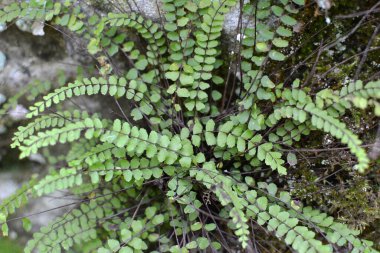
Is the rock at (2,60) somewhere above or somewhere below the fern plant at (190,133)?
above

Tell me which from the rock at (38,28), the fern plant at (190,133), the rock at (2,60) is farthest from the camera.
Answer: the rock at (2,60)

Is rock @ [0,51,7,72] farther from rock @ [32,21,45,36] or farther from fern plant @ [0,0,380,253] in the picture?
fern plant @ [0,0,380,253]

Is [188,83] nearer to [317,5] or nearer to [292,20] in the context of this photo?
[292,20]

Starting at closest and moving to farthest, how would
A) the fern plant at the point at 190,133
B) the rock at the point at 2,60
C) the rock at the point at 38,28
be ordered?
the fern plant at the point at 190,133 < the rock at the point at 38,28 < the rock at the point at 2,60

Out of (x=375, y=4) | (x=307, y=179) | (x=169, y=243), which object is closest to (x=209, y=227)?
(x=169, y=243)

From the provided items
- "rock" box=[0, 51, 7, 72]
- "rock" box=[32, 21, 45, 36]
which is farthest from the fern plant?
"rock" box=[0, 51, 7, 72]

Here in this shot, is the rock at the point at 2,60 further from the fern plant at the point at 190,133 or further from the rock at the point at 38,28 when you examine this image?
the fern plant at the point at 190,133

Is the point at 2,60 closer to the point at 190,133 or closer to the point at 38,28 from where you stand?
the point at 38,28

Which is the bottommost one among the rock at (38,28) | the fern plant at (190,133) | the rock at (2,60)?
the fern plant at (190,133)

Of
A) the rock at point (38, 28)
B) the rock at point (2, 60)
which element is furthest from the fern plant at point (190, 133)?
the rock at point (2, 60)
